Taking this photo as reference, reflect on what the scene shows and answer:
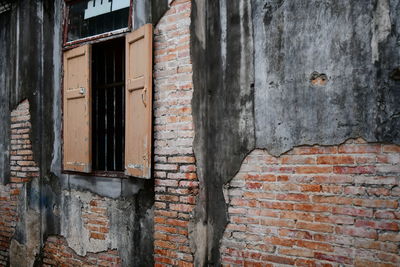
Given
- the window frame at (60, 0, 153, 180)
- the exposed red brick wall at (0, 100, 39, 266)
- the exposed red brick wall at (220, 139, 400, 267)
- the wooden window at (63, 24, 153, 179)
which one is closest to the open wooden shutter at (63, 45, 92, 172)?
the wooden window at (63, 24, 153, 179)

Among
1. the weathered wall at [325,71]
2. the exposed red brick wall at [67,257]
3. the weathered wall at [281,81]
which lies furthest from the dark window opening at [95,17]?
the exposed red brick wall at [67,257]

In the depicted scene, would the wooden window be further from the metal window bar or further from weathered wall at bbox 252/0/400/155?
the metal window bar

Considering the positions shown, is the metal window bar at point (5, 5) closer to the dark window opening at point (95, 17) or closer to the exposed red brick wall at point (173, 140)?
the dark window opening at point (95, 17)

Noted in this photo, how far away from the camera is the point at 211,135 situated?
3.24 metres

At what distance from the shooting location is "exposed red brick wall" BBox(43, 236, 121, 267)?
12.8 ft

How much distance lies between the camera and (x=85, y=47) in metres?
4.06

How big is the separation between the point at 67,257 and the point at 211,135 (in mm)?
2549

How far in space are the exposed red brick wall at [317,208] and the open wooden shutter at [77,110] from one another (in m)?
1.91

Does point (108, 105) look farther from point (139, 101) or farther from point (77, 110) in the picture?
point (139, 101)

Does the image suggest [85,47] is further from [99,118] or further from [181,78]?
[181,78]

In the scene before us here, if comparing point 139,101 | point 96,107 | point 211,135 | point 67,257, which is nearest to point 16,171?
point 67,257

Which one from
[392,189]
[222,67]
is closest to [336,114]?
[392,189]

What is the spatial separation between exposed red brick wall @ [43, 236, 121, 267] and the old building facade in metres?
0.02

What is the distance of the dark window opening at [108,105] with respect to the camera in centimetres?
413
